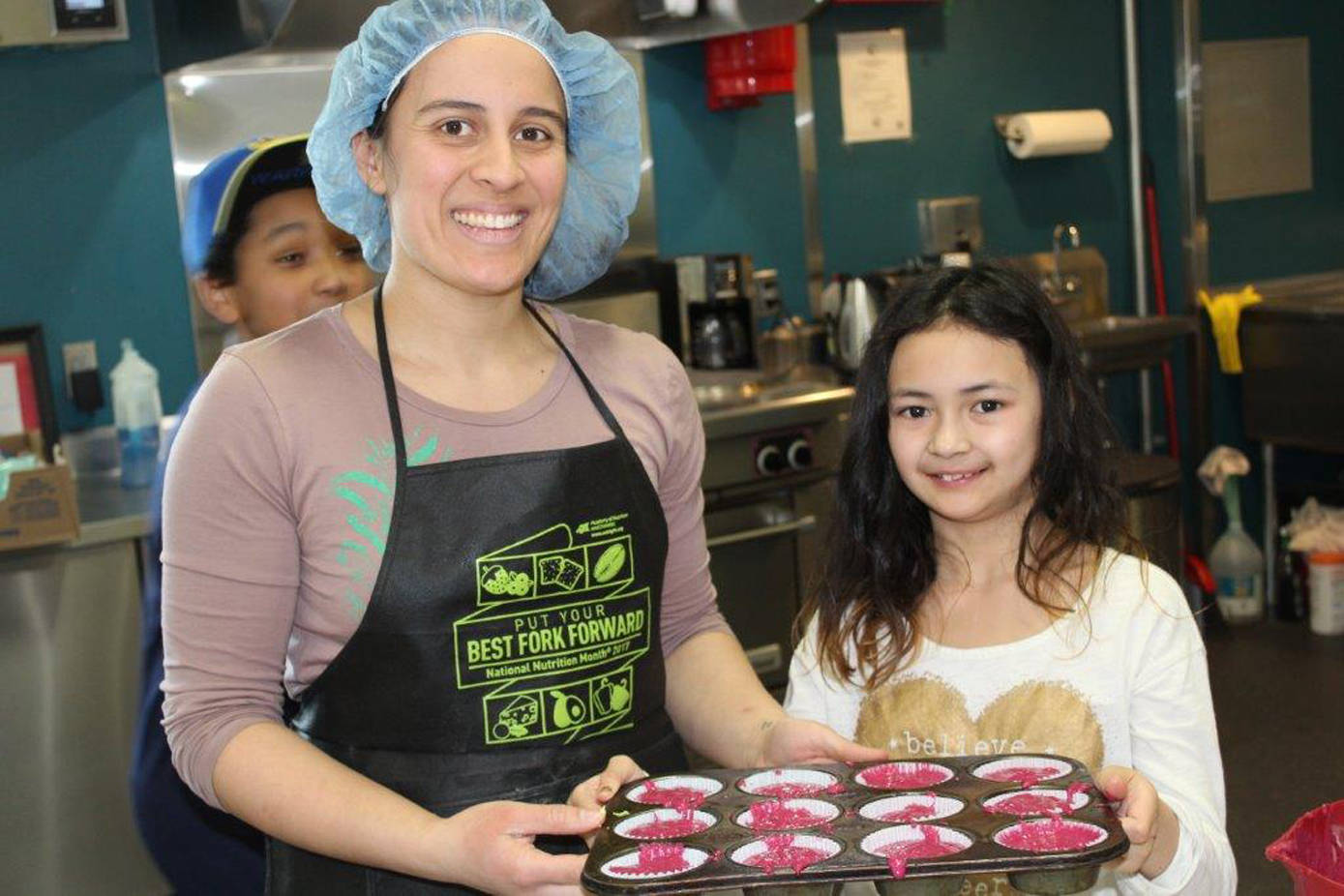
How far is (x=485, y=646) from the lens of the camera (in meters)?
1.61

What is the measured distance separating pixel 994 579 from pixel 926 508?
13cm

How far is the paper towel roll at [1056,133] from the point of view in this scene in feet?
17.2

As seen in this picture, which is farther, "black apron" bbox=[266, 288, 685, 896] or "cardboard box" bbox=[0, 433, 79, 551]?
"cardboard box" bbox=[0, 433, 79, 551]

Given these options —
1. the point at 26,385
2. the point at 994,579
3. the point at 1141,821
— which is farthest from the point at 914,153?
the point at 1141,821

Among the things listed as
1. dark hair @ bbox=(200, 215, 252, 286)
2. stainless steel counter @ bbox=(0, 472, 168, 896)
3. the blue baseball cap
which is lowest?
stainless steel counter @ bbox=(0, 472, 168, 896)

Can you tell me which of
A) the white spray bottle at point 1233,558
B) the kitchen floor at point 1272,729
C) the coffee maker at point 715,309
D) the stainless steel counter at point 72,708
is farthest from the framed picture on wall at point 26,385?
the white spray bottle at point 1233,558

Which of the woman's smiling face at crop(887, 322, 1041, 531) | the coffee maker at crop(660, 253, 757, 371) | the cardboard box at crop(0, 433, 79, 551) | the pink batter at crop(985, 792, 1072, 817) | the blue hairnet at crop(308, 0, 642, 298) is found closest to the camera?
the pink batter at crop(985, 792, 1072, 817)

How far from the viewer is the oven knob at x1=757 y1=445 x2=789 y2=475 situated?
4.14m

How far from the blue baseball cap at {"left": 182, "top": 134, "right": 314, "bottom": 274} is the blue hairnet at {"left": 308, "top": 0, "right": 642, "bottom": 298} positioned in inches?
14.3

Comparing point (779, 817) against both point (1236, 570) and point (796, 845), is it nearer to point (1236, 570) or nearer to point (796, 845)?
point (796, 845)

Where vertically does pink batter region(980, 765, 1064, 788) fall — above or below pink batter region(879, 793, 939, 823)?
above

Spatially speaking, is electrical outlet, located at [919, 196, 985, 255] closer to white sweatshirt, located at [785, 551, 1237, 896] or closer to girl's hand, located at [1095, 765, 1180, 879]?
white sweatshirt, located at [785, 551, 1237, 896]

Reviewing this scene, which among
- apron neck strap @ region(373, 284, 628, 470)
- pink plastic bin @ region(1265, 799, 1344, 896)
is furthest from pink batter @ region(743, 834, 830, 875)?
pink plastic bin @ region(1265, 799, 1344, 896)

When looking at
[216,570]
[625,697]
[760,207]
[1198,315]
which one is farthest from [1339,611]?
[216,570]
